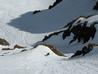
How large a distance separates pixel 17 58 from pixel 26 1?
239 feet

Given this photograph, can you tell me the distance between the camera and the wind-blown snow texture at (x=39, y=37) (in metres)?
22.7

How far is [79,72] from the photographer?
813 inches

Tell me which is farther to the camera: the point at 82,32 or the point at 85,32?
the point at 82,32

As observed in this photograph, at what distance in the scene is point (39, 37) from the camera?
6594cm

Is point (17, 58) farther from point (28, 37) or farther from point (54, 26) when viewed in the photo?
point (54, 26)

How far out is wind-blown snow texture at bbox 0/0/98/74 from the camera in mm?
22688

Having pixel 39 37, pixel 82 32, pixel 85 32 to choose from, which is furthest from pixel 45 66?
pixel 39 37

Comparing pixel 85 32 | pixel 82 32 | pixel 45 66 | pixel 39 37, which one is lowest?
pixel 39 37

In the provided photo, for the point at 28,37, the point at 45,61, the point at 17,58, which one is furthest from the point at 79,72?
the point at 28,37

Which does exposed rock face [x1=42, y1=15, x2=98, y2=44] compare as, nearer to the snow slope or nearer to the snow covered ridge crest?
the snow covered ridge crest

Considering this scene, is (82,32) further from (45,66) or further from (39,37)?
(45,66)

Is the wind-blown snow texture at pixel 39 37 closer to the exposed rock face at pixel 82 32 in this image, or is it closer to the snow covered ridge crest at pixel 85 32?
the snow covered ridge crest at pixel 85 32

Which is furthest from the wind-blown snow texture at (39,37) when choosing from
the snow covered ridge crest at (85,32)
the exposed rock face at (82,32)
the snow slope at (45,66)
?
the exposed rock face at (82,32)

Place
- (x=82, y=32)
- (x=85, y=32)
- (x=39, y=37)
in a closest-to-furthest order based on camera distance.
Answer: (x=85, y=32) < (x=82, y=32) < (x=39, y=37)
